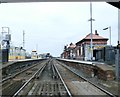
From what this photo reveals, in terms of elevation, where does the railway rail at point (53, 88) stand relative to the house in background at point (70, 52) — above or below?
below

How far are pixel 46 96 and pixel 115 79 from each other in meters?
10.1

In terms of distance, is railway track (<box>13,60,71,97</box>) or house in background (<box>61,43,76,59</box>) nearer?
railway track (<box>13,60,71,97</box>)

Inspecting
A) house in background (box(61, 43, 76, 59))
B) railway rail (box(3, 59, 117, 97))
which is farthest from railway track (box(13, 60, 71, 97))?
Answer: house in background (box(61, 43, 76, 59))

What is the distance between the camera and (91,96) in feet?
50.4

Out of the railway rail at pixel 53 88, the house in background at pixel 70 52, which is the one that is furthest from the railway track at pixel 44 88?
the house in background at pixel 70 52

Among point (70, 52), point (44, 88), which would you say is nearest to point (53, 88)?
point (44, 88)

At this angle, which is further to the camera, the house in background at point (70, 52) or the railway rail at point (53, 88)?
the house in background at point (70, 52)

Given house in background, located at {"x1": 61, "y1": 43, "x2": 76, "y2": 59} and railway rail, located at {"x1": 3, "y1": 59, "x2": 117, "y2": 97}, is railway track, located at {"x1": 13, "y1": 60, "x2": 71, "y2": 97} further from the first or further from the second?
house in background, located at {"x1": 61, "y1": 43, "x2": 76, "y2": 59}

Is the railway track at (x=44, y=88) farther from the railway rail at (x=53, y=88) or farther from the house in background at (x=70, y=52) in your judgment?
the house in background at (x=70, y=52)

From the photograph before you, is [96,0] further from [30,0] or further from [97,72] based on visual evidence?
[97,72]

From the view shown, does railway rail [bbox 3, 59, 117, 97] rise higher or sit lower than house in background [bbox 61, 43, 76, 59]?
lower

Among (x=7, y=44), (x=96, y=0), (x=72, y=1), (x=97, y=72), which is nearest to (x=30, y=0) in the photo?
(x=72, y=1)

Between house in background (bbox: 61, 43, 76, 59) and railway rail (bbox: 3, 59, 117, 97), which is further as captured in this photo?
house in background (bbox: 61, 43, 76, 59)

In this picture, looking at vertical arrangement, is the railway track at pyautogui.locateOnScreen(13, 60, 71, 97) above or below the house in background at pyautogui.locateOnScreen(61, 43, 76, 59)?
below
